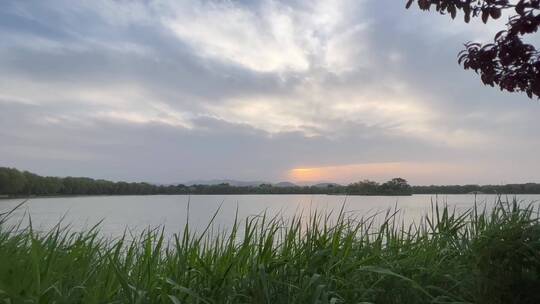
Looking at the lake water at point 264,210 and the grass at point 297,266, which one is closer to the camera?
the grass at point 297,266

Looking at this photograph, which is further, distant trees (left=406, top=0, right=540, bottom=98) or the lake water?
the lake water

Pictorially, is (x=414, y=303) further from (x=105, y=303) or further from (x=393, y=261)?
(x=105, y=303)

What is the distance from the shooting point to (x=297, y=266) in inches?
173

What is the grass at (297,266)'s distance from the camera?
125 inches

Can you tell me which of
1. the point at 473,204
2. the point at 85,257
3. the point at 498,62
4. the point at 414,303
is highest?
the point at 498,62

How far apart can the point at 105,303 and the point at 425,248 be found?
3297 millimetres

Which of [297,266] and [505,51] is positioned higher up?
[505,51]

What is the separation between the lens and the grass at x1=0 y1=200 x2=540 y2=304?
10.4 ft

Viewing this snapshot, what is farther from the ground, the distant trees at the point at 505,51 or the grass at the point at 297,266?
the distant trees at the point at 505,51

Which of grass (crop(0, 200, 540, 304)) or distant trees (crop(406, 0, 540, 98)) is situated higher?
distant trees (crop(406, 0, 540, 98))

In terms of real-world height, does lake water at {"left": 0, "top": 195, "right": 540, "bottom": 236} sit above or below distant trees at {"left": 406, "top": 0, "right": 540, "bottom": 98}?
below

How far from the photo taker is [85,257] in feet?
13.7

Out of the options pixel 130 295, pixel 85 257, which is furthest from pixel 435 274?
pixel 85 257

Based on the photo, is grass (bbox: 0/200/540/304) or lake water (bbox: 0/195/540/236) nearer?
grass (bbox: 0/200/540/304)
